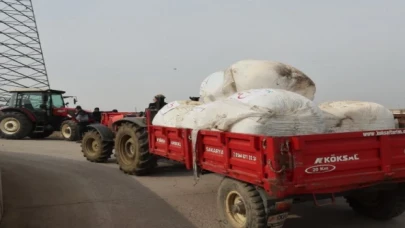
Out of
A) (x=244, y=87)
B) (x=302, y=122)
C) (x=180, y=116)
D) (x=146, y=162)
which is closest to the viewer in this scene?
(x=302, y=122)

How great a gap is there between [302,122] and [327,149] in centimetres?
58

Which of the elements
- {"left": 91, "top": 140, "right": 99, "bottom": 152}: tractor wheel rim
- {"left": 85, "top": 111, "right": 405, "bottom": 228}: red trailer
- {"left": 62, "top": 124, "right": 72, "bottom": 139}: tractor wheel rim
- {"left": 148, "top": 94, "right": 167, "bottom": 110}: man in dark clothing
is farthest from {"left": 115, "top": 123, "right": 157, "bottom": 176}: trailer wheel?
{"left": 62, "top": 124, "right": 72, "bottom": 139}: tractor wheel rim

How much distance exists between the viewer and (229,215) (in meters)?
4.63

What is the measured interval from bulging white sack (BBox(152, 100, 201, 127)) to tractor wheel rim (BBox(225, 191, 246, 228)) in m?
1.94

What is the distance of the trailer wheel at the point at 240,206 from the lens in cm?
407

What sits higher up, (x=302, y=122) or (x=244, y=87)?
(x=244, y=87)

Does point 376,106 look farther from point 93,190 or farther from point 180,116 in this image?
point 93,190

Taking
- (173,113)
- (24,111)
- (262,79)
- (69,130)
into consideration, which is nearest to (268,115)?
(262,79)

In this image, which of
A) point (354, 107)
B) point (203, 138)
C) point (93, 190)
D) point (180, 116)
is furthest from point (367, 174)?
point (93, 190)

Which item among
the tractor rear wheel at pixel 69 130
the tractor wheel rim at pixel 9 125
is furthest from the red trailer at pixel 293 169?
the tractor wheel rim at pixel 9 125

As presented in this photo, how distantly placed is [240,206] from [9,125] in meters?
15.2

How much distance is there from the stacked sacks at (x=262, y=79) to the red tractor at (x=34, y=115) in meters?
12.1

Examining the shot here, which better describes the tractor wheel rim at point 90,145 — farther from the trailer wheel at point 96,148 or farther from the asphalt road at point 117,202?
the asphalt road at point 117,202

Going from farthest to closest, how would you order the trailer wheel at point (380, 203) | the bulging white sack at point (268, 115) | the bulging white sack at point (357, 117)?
the trailer wheel at point (380, 203) < the bulging white sack at point (357, 117) < the bulging white sack at point (268, 115)
